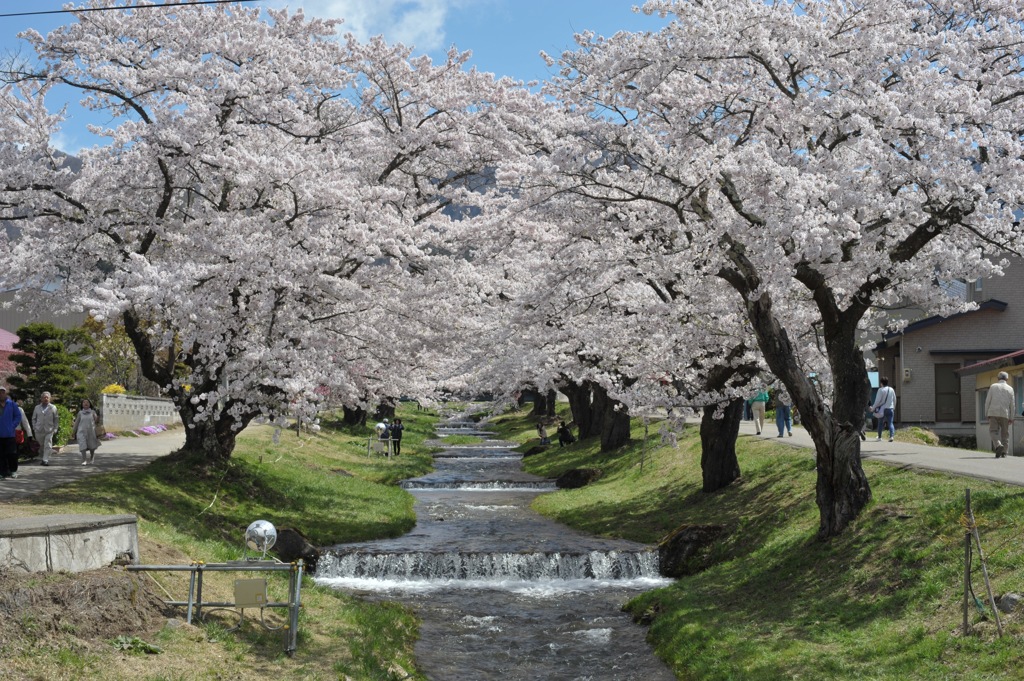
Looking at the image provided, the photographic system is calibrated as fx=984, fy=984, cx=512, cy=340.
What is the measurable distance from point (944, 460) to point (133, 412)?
31892mm

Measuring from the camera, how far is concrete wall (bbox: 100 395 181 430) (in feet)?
126

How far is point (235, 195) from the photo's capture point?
24.4 m

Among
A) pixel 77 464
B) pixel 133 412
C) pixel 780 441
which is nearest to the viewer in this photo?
pixel 77 464

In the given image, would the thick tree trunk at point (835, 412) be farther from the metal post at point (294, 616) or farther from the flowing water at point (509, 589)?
the metal post at point (294, 616)

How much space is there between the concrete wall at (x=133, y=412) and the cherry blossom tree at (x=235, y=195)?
46.4 ft

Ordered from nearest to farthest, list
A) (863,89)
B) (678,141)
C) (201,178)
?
(863,89) < (678,141) < (201,178)

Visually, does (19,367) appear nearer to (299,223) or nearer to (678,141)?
(299,223)

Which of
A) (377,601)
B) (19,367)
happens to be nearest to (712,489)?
(377,601)

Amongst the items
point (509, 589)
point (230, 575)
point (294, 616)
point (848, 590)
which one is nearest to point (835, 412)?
point (848, 590)

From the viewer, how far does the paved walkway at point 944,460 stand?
1788cm

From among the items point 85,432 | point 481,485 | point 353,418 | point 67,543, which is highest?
point 85,432

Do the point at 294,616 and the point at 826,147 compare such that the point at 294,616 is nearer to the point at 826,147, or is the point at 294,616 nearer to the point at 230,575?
the point at 230,575

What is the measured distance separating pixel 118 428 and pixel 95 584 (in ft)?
95.9

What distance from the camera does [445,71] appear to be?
86.9 feet
